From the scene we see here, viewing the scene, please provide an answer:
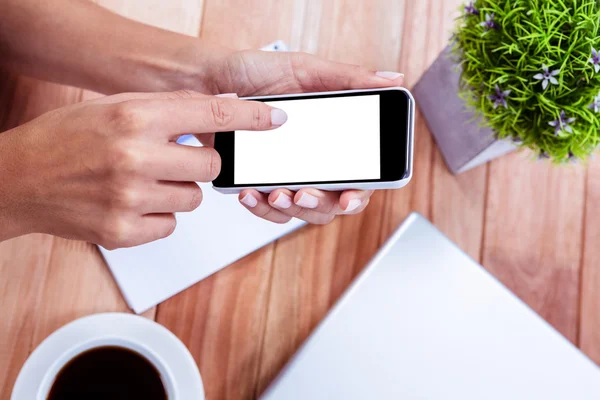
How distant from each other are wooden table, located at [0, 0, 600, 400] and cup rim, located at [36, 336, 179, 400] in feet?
0.31

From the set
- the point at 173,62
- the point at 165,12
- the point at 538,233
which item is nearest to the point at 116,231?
the point at 173,62

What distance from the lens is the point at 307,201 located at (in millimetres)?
491

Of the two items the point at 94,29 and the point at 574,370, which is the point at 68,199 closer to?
the point at 94,29

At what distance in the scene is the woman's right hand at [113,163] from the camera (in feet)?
1.28

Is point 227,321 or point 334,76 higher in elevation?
point 334,76

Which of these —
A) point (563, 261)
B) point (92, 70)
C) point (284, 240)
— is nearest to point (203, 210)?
point (284, 240)

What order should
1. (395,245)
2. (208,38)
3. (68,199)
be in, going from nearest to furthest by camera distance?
(68,199), (395,245), (208,38)

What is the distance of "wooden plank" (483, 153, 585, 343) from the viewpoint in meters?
0.62

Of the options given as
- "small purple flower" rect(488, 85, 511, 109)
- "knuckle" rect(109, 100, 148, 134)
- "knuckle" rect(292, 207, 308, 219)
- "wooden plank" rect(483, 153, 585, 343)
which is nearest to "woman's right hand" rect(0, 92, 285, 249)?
"knuckle" rect(109, 100, 148, 134)

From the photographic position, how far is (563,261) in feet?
2.06

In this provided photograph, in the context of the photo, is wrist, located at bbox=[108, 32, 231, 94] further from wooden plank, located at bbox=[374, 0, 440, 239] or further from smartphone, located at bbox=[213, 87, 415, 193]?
wooden plank, located at bbox=[374, 0, 440, 239]

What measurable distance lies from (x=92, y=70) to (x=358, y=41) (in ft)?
1.09

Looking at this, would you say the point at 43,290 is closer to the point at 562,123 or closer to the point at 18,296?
the point at 18,296

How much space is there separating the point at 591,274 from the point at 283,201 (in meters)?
0.41
